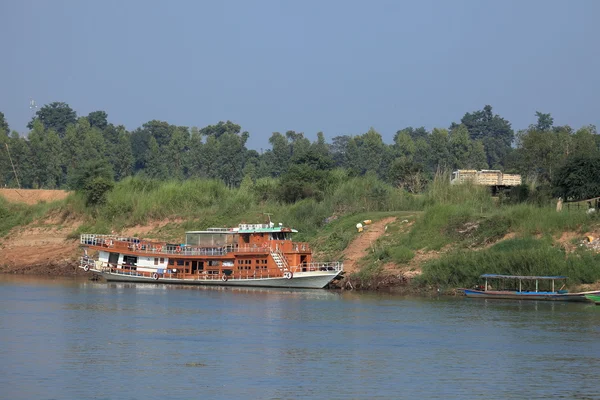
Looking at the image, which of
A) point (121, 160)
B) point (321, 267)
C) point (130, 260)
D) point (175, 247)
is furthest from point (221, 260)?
point (121, 160)

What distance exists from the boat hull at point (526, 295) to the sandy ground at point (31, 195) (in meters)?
48.7

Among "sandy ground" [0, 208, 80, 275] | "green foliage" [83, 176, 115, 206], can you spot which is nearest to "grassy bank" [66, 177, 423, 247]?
"green foliage" [83, 176, 115, 206]

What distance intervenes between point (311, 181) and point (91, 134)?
4414 centimetres

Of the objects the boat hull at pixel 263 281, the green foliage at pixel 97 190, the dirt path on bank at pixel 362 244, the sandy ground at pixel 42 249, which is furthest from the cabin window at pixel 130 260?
the green foliage at pixel 97 190

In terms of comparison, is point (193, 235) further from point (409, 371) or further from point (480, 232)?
point (409, 371)

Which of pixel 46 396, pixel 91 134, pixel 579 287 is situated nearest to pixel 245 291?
pixel 579 287

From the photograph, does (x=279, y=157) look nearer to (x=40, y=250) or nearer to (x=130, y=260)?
(x=40, y=250)

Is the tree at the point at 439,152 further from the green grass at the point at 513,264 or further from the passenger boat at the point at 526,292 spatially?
the passenger boat at the point at 526,292

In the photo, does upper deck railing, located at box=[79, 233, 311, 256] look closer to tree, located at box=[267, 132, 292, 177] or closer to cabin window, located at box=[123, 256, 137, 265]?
cabin window, located at box=[123, 256, 137, 265]

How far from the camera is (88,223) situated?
266 feet

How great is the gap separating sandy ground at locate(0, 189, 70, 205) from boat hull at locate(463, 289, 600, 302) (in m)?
48.7

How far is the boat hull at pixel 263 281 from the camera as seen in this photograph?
60.3 meters

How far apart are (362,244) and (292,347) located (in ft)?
90.5

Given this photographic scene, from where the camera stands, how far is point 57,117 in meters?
150
